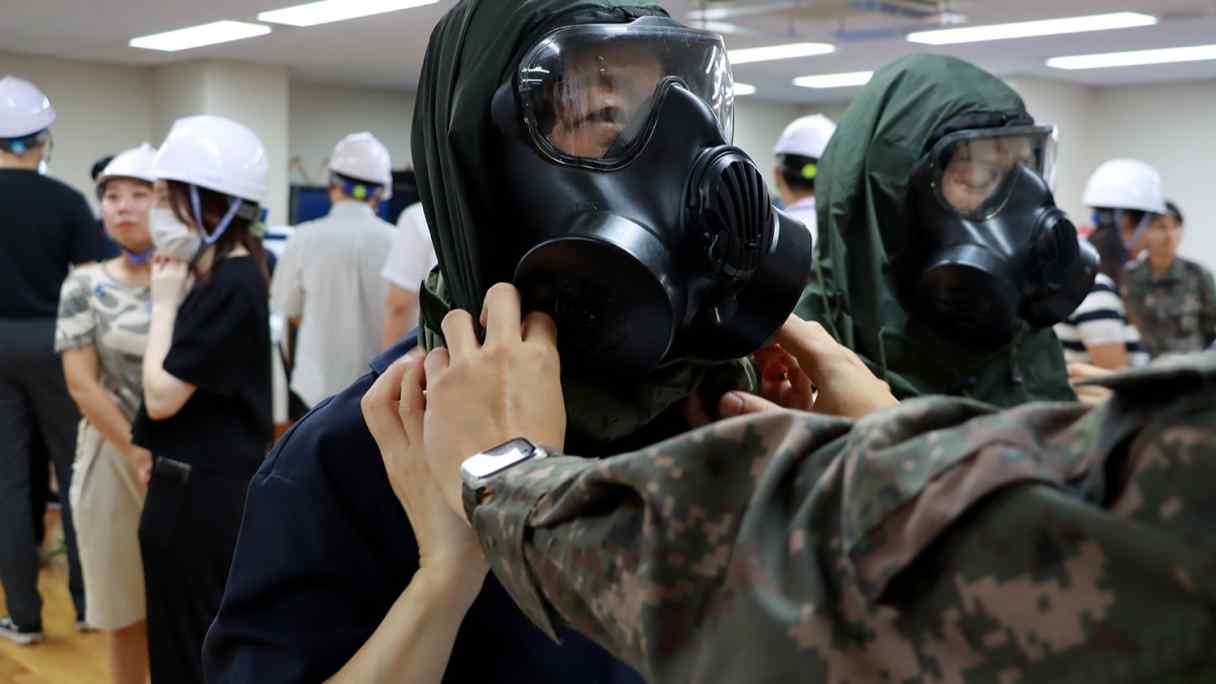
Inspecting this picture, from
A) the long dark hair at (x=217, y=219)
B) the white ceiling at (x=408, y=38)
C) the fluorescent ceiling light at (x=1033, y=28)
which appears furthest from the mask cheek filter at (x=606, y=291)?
the fluorescent ceiling light at (x=1033, y=28)

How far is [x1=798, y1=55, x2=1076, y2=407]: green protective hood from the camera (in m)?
2.14

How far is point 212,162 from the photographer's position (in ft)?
10.1

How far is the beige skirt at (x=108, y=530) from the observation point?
3.21m

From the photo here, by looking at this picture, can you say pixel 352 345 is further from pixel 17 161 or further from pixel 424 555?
pixel 424 555

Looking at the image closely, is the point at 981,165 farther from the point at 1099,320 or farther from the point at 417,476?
the point at 1099,320

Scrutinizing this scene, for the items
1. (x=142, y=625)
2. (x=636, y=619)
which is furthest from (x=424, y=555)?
(x=142, y=625)

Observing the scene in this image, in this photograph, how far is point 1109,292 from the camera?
3.67 m

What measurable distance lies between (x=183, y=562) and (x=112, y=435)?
689 millimetres

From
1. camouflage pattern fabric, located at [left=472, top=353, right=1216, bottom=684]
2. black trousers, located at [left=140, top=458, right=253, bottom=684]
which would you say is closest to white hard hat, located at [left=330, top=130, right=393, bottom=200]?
black trousers, located at [left=140, top=458, right=253, bottom=684]

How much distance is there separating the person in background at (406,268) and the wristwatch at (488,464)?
149 inches

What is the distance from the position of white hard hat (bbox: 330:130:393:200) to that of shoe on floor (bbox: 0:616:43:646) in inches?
88.0

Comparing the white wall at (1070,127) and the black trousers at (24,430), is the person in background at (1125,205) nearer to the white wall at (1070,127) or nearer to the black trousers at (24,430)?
the black trousers at (24,430)

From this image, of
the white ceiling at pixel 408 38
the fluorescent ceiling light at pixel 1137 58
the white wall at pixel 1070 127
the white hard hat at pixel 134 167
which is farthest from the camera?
the white wall at pixel 1070 127

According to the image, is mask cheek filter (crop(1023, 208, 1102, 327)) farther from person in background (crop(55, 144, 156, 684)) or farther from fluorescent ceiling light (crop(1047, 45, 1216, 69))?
fluorescent ceiling light (crop(1047, 45, 1216, 69))
